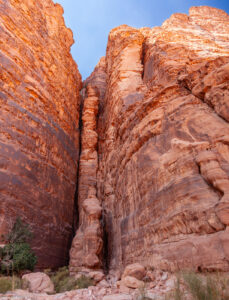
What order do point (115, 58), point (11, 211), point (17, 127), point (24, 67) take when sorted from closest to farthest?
point (11, 211) < point (17, 127) < point (24, 67) < point (115, 58)

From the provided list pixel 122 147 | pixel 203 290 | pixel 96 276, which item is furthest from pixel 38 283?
pixel 122 147

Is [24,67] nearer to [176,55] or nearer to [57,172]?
[57,172]

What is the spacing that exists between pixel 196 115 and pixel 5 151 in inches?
395

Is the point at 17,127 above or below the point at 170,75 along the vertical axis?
below

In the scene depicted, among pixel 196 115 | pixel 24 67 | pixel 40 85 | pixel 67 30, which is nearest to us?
pixel 196 115

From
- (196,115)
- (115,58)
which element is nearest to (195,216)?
(196,115)

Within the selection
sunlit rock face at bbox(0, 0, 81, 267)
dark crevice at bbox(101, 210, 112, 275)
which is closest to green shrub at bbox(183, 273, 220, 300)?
sunlit rock face at bbox(0, 0, 81, 267)

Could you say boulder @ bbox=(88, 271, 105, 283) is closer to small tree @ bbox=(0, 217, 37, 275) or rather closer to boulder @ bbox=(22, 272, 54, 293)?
small tree @ bbox=(0, 217, 37, 275)

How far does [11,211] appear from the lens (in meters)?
12.3

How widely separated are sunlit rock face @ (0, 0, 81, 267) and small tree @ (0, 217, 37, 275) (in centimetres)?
48

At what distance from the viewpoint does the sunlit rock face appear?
13.2 metres

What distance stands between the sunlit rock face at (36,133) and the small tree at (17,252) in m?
0.48

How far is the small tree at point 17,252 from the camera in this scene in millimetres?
10180

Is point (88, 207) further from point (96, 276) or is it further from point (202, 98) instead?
point (202, 98)
